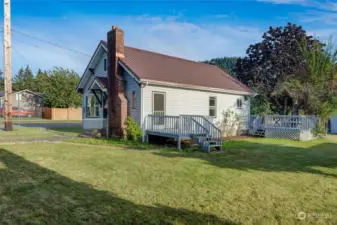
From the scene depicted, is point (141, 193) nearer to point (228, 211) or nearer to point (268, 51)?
point (228, 211)

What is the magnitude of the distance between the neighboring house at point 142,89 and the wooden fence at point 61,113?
61.2 feet

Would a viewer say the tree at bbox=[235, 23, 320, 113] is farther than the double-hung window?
Yes

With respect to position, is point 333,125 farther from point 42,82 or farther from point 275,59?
point 42,82

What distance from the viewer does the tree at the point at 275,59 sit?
65.8ft

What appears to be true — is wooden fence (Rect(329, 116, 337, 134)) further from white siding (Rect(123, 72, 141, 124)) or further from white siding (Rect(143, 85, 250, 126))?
white siding (Rect(123, 72, 141, 124))

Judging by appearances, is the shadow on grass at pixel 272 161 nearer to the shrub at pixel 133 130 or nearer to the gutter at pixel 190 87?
the shrub at pixel 133 130

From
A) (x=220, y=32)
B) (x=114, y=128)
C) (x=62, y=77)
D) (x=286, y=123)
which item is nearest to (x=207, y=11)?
(x=220, y=32)

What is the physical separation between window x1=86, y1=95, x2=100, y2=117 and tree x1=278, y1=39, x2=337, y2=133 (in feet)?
44.4

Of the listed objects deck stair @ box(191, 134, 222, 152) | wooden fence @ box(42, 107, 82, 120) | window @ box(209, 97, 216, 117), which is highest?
window @ box(209, 97, 216, 117)

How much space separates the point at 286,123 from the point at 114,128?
37.0 ft

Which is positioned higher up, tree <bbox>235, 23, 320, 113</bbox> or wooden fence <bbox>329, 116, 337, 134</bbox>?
tree <bbox>235, 23, 320, 113</bbox>

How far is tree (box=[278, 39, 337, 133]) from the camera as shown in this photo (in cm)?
1644

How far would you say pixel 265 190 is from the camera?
495 centimetres

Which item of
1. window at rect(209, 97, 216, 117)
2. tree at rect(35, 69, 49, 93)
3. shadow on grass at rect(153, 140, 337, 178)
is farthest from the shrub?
tree at rect(35, 69, 49, 93)
